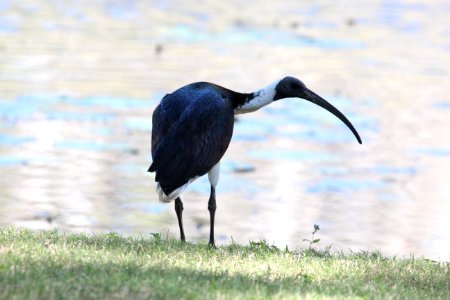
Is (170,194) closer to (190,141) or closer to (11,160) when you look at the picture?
(190,141)

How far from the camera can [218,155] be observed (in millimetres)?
9523

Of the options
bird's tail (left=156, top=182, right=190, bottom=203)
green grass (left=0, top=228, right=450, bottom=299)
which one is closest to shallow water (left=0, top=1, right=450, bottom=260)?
bird's tail (left=156, top=182, right=190, bottom=203)

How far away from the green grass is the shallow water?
415cm

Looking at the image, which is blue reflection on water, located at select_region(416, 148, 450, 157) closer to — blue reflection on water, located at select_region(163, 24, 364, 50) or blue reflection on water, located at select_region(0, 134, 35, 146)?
blue reflection on water, located at select_region(0, 134, 35, 146)

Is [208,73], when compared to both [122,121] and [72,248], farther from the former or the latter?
[72,248]

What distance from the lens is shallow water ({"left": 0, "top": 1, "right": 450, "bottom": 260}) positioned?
45.8 feet

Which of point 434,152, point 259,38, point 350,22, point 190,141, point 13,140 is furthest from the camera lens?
point 350,22

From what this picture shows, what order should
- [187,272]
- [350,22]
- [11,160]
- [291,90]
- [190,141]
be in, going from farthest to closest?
[350,22]
[11,160]
[291,90]
[190,141]
[187,272]

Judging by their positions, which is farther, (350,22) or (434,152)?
(350,22)

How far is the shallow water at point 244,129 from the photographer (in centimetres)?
1397

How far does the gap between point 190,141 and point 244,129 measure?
9857 millimetres

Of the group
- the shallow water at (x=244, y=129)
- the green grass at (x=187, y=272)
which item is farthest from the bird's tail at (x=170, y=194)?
the shallow water at (x=244, y=129)

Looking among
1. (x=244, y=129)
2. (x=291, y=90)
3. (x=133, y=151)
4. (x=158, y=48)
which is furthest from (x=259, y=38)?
(x=291, y=90)

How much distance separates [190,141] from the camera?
30.3 ft
